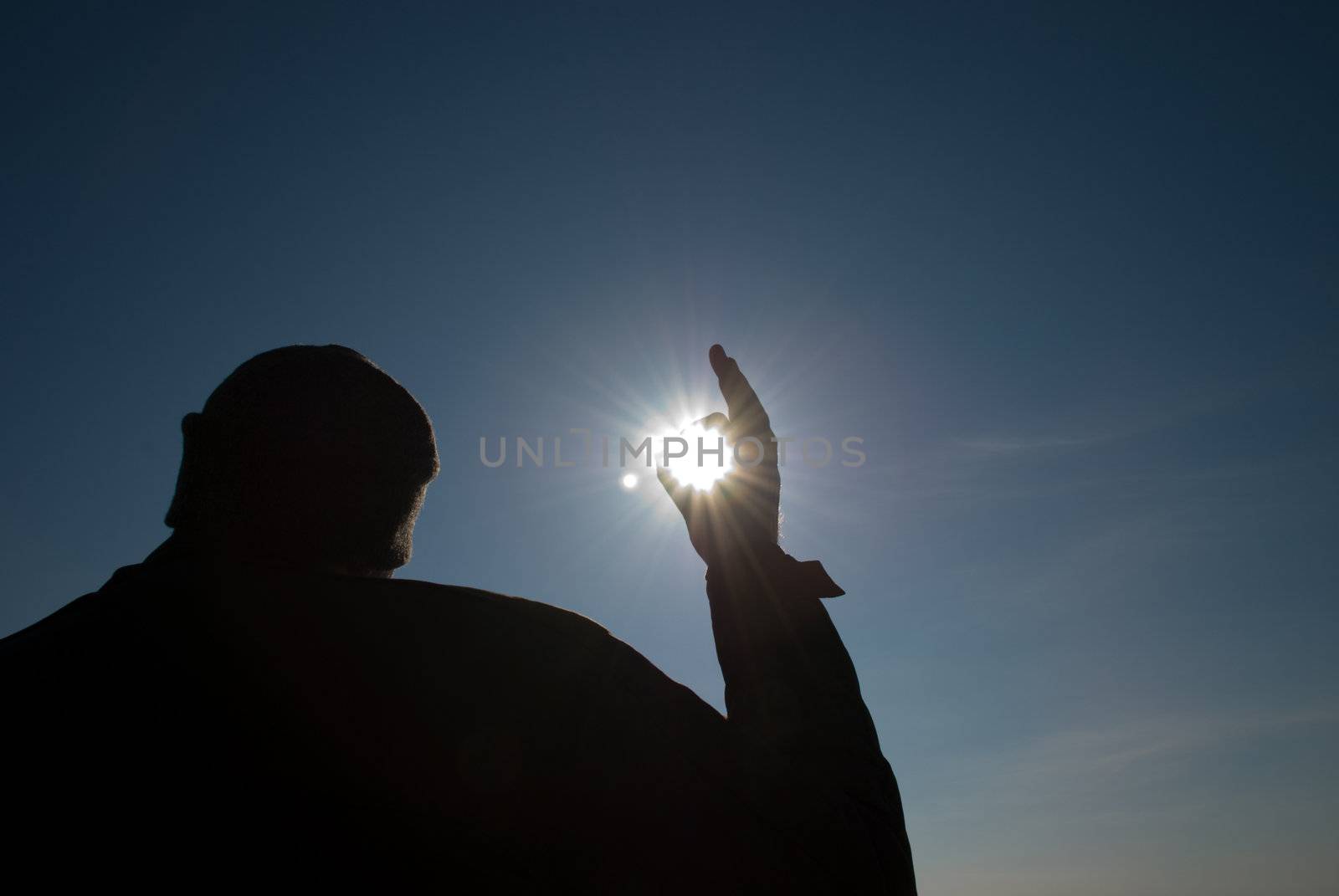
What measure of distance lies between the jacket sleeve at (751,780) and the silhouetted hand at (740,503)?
253mm

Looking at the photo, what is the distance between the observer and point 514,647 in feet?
4.61

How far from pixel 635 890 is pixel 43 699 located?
101 cm

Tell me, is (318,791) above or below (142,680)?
below

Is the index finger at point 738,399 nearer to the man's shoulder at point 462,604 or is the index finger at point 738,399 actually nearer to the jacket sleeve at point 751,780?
the jacket sleeve at point 751,780

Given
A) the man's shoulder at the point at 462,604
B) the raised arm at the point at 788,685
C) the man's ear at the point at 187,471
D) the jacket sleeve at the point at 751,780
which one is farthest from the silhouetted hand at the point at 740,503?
the man's ear at the point at 187,471

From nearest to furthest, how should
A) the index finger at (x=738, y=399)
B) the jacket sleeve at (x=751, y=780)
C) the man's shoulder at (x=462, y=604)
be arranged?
the jacket sleeve at (x=751, y=780) → the man's shoulder at (x=462, y=604) → the index finger at (x=738, y=399)

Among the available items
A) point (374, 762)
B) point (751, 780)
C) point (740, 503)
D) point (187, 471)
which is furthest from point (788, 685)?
point (187, 471)

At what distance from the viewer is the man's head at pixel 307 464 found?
1.83m

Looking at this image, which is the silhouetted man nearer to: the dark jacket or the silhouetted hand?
the dark jacket

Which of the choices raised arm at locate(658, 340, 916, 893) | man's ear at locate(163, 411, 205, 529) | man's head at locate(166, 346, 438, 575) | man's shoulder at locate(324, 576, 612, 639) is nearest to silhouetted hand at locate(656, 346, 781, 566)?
raised arm at locate(658, 340, 916, 893)

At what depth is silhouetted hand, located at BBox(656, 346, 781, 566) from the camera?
1.80 meters

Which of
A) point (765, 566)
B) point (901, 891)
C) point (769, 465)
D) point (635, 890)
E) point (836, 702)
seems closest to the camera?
point (635, 890)

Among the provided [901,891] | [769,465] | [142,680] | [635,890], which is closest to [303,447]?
[142,680]

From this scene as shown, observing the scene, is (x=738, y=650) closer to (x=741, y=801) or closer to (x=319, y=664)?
(x=741, y=801)
